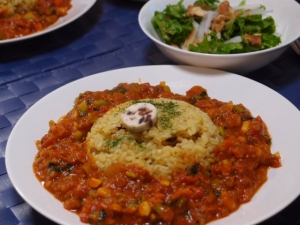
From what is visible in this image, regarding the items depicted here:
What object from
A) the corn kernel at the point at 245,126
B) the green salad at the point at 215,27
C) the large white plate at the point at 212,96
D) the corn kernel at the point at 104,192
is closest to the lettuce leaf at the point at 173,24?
the green salad at the point at 215,27

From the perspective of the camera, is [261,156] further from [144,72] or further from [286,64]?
[286,64]

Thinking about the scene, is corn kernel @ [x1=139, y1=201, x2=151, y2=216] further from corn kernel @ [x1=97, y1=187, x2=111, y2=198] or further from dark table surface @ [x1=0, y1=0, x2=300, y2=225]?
dark table surface @ [x1=0, y1=0, x2=300, y2=225]

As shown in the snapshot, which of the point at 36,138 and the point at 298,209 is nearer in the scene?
the point at 298,209

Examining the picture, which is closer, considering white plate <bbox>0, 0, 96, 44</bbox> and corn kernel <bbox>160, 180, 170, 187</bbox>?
corn kernel <bbox>160, 180, 170, 187</bbox>

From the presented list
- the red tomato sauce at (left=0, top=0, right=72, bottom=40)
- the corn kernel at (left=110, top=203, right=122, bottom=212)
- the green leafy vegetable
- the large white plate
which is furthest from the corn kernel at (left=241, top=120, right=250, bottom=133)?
the red tomato sauce at (left=0, top=0, right=72, bottom=40)

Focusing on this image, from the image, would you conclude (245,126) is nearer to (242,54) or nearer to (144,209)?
(242,54)

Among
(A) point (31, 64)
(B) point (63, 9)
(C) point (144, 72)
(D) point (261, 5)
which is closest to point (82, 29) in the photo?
(B) point (63, 9)

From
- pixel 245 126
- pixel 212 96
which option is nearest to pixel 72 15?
pixel 212 96
